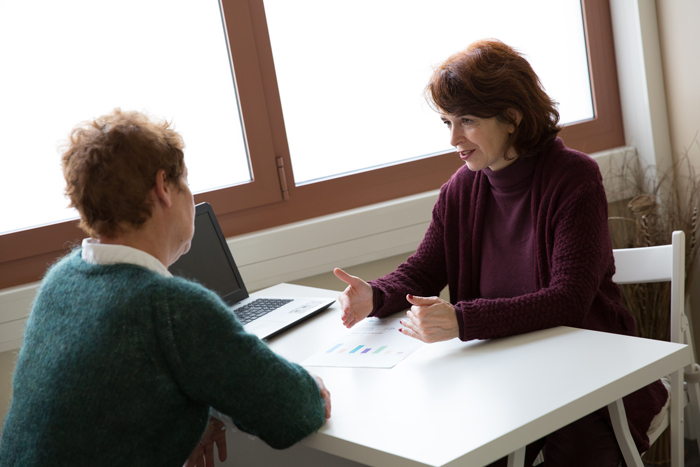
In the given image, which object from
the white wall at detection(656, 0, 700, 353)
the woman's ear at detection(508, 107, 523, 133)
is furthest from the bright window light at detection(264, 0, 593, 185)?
the woman's ear at detection(508, 107, 523, 133)

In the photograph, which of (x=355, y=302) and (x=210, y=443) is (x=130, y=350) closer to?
(x=210, y=443)

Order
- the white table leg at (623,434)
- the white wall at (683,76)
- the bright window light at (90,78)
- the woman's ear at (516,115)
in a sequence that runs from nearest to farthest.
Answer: the white table leg at (623,434) < the woman's ear at (516,115) < the bright window light at (90,78) < the white wall at (683,76)

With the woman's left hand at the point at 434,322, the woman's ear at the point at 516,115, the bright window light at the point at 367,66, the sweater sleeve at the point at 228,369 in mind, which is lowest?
the woman's left hand at the point at 434,322

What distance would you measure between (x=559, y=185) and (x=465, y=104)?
31 centimetres

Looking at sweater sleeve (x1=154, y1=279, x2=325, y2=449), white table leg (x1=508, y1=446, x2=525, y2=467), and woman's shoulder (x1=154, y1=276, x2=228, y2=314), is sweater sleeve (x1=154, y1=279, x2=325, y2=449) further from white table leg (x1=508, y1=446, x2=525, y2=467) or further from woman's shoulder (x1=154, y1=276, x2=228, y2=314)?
white table leg (x1=508, y1=446, x2=525, y2=467)

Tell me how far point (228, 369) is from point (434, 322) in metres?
0.50

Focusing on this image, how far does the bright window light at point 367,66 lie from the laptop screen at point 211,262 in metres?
0.59

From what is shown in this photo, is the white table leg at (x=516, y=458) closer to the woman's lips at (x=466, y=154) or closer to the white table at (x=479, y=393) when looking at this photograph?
the white table at (x=479, y=393)

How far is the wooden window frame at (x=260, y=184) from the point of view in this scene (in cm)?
208

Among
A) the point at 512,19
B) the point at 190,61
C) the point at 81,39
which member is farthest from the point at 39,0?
the point at 512,19

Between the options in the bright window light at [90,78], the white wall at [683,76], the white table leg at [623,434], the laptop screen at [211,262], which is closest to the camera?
the white table leg at [623,434]

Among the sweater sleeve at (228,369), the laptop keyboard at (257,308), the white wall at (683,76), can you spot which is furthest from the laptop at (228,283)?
the white wall at (683,76)

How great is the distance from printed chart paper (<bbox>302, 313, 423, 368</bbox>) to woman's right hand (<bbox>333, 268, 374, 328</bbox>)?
28 mm

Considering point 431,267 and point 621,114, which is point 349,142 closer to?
point 431,267
